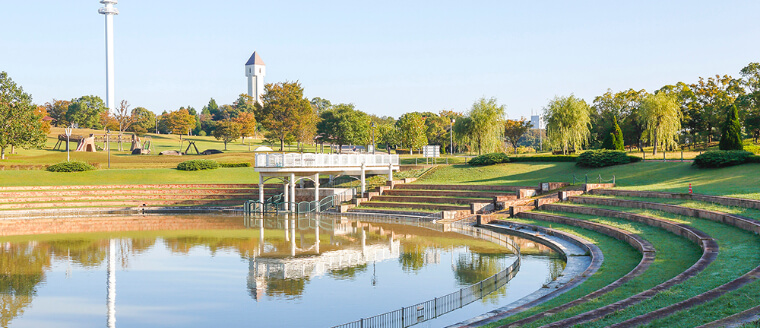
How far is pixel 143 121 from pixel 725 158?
113402 mm

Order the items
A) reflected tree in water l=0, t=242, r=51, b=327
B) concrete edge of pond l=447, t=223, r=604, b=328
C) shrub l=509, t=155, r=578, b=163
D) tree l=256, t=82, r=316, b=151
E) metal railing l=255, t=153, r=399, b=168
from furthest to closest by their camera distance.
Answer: tree l=256, t=82, r=316, b=151 < shrub l=509, t=155, r=578, b=163 < metal railing l=255, t=153, r=399, b=168 < reflected tree in water l=0, t=242, r=51, b=327 < concrete edge of pond l=447, t=223, r=604, b=328

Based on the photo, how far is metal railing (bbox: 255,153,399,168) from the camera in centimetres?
4259

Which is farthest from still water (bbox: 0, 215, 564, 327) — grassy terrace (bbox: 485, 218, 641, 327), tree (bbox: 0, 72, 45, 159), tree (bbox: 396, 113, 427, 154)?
tree (bbox: 396, 113, 427, 154)

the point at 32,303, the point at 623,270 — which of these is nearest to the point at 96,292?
the point at 32,303

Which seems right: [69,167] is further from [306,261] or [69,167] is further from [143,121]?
[143,121]

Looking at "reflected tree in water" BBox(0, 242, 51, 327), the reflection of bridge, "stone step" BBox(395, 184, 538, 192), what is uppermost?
"stone step" BBox(395, 184, 538, 192)

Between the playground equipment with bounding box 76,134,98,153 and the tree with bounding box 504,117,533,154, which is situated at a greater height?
the tree with bounding box 504,117,533,154

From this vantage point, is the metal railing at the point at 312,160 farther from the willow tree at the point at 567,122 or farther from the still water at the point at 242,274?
the willow tree at the point at 567,122

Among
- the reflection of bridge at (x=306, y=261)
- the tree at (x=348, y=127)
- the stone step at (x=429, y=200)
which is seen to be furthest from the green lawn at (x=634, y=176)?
the tree at (x=348, y=127)

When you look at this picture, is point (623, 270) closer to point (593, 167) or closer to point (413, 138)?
point (593, 167)

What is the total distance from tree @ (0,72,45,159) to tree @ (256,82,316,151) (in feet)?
90.3

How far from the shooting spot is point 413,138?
89125 mm

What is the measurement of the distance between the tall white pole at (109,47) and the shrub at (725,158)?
14825 centimetres

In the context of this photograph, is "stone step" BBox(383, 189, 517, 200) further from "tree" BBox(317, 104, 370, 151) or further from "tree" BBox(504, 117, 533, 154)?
"tree" BBox(504, 117, 533, 154)
